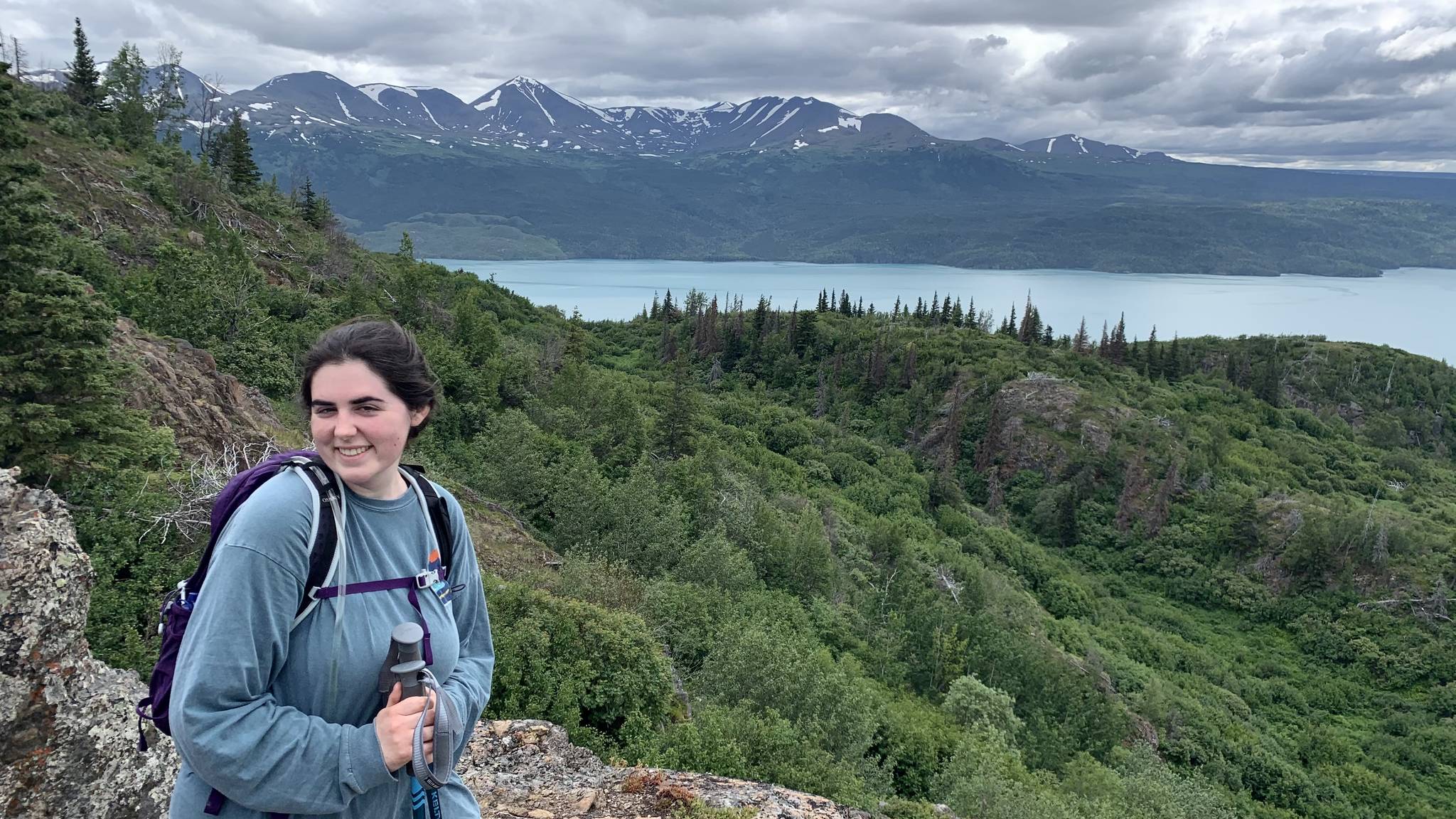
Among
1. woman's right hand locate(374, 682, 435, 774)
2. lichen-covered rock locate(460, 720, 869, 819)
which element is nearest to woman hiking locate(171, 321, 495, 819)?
woman's right hand locate(374, 682, 435, 774)

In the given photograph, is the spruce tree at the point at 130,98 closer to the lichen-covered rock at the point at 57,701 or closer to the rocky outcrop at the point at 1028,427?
the lichen-covered rock at the point at 57,701

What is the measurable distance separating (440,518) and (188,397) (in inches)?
624

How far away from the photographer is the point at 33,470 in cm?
996

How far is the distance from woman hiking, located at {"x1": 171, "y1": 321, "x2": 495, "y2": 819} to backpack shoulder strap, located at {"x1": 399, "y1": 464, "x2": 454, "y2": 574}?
0.05ft

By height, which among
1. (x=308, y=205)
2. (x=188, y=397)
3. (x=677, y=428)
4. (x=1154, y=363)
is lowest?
(x=677, y=428)

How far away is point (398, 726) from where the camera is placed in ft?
7.55

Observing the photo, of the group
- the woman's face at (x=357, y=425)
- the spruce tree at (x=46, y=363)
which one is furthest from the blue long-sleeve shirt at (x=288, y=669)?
the spruce tree at (x=46, y=363)

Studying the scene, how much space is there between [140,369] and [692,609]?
13.1m

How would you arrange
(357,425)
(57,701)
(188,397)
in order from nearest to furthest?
(357,425) < (57,701) < (188,397)

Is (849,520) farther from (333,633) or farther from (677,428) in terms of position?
(333,633)

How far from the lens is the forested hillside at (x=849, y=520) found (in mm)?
10867

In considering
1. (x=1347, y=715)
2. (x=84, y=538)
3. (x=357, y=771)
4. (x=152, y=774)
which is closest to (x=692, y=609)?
(x=84, y=538)

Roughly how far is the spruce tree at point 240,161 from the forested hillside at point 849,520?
439 millimetres

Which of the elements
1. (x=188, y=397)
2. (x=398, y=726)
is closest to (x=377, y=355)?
(x=398, y=726)
